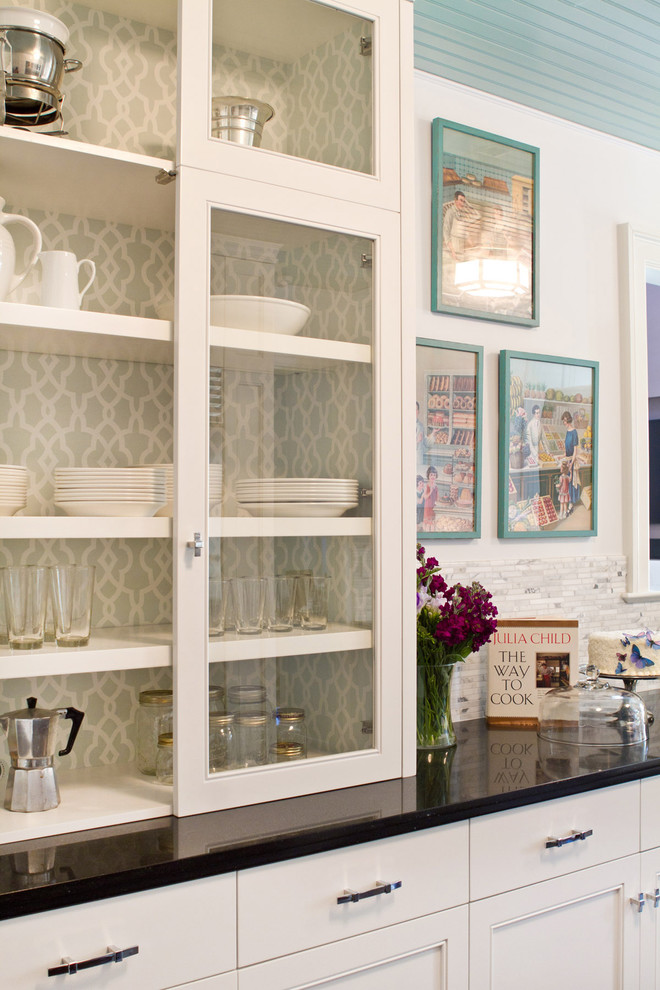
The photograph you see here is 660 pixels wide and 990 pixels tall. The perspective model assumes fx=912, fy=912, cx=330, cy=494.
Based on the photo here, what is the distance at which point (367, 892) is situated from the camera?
1612 millimetres

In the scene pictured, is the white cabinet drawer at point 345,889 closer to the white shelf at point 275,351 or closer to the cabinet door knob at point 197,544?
the cabinet door knob at point 197,544

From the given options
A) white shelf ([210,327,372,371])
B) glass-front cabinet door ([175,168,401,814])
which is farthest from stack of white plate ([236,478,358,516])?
white shelf ([210,327,372,371])

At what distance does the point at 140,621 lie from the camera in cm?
194

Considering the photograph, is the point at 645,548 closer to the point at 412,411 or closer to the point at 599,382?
the point at 599,382

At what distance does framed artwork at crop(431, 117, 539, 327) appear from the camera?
2.54m

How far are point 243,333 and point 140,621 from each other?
0.66m

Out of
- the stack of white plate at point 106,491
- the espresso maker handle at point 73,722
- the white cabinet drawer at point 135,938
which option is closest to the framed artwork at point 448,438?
the stack of white plate at point 106,491

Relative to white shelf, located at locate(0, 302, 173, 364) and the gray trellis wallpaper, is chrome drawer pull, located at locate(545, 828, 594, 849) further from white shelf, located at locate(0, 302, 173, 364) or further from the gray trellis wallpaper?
white shelf, located at locate(0, 302, 173, 364)

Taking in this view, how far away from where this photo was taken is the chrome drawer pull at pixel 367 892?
1.59 meters

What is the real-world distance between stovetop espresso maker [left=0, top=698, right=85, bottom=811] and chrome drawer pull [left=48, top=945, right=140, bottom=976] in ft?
1.07

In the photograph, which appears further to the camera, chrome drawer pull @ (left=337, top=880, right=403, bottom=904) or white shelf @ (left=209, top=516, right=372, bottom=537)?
white shelf @ (left=209, top=516, right=372, bottom=537)

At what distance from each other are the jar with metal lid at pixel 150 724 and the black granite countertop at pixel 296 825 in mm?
230

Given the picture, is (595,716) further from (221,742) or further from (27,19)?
(27,19)

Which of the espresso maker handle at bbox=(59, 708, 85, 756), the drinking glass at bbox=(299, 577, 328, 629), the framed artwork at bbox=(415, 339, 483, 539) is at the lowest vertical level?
the espresso maker handle at bbox=(59, 708, 85, 756)
